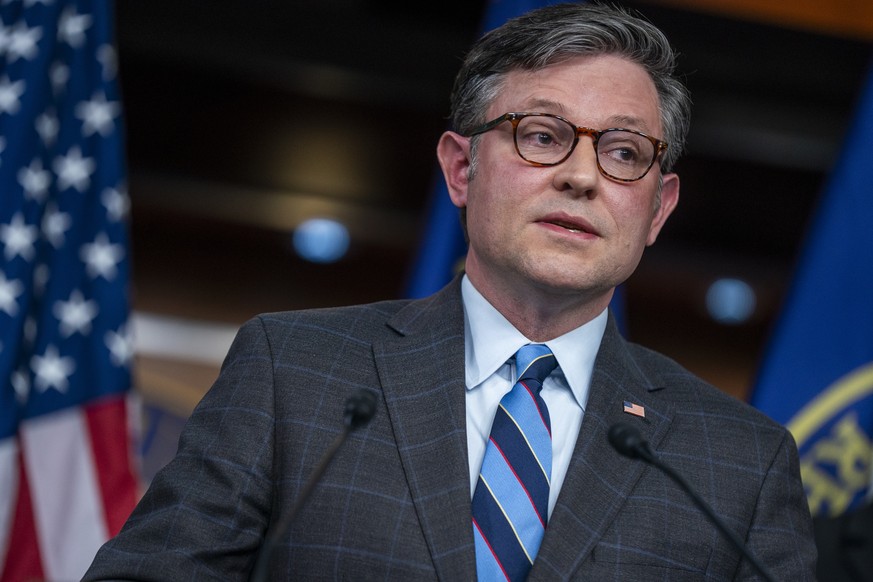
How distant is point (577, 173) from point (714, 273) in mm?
5112

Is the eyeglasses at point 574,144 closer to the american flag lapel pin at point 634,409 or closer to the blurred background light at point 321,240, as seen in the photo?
the american flag lapel pin at point 634,409

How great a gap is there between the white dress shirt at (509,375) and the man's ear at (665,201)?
21 centimetres

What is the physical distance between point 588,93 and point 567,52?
0.08m

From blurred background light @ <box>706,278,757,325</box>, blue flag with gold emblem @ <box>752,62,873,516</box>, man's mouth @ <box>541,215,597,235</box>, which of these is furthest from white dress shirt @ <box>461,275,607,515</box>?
blurred background light @ <box>706,278,757,325</box>

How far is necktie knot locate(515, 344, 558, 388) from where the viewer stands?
1455mm

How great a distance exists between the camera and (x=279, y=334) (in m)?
1.44

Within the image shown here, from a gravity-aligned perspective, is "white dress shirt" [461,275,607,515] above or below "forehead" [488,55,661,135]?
below

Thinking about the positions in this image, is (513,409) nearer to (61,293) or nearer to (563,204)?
(563,204)

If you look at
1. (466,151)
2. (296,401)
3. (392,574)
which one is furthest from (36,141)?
(392,574)

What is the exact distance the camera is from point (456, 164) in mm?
1703

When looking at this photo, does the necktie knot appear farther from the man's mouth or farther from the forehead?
the forehead

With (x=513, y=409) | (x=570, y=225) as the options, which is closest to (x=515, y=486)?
(x=513, y=409)

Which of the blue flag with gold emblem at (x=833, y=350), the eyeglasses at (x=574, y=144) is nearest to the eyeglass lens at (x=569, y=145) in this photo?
the eyeglasses at (x=574, y=144)

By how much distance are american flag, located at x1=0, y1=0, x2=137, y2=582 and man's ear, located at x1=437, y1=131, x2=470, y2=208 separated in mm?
1344
